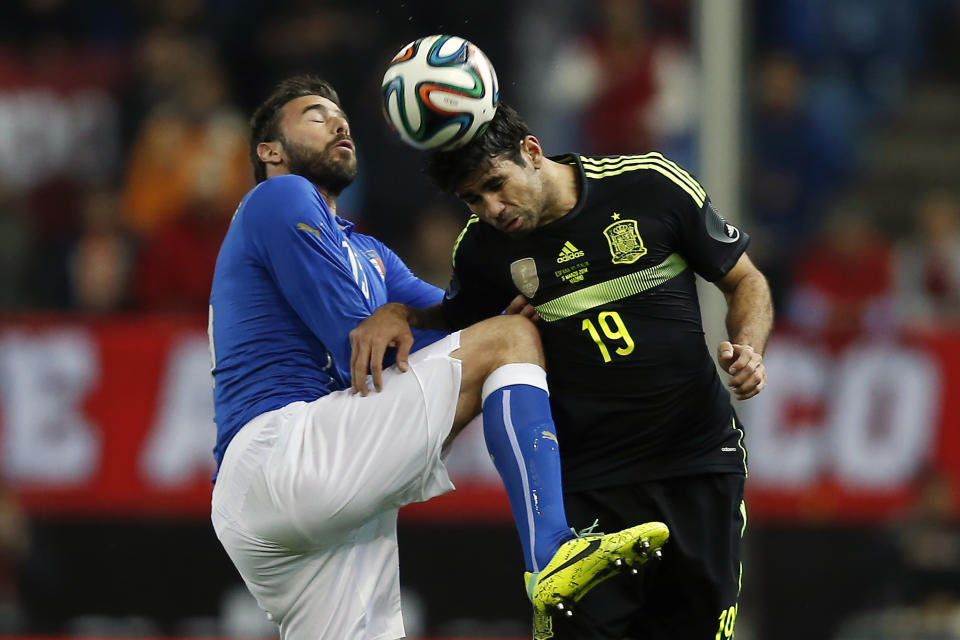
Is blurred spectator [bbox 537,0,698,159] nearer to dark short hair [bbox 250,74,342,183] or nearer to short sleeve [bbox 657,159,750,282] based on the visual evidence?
dark short hair [bbox 250,74,342,183]

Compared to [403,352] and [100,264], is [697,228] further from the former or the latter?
[100,264]

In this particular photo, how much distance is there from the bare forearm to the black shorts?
0.48m

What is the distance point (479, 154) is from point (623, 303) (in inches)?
25.4

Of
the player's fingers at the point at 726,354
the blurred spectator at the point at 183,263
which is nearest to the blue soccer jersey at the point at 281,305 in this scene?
the player's fingers at the point at 726,354

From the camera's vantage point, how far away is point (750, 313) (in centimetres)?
455

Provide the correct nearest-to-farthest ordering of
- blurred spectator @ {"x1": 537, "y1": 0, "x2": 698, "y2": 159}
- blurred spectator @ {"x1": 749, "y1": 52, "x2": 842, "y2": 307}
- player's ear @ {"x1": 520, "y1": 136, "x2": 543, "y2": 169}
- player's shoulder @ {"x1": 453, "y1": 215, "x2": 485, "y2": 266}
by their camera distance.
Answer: player's ear @ {"x1": 520, "y1": 136, "x2": 543, "y2": 169}, player's shoulder @ {"x1": 453, "y1": 215, "x2": 485, "y2": 266}, blurred spectator @ {"x1": 537, "y1": 0, "x2": 698, "y2": 159}, blurred spectator @ {"x1": 749, "y1": 52, "x2": 842, "y2": 307}

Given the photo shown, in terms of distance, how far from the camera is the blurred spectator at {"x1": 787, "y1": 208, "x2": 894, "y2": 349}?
8.74m

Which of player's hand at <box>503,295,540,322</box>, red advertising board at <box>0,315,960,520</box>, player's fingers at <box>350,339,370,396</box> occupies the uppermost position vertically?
player's hand at <box>503,295,540,322</box>

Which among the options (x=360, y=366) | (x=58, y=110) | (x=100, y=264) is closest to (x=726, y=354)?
(x=360, y=366)

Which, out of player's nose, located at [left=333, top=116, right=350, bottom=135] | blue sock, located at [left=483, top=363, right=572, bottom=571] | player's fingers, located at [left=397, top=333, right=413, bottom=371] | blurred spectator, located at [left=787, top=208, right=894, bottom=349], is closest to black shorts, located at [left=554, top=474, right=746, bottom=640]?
blue sock, located at [left=483, top=363, right=572, bottom=571]

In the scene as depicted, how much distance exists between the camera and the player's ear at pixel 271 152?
4930 mm

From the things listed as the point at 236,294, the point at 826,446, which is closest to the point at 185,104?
the point at 826,446

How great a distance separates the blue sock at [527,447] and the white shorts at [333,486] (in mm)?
150

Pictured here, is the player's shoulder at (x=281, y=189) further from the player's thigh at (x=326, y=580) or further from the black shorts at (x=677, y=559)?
the black shorts at (x=677, y=559)
